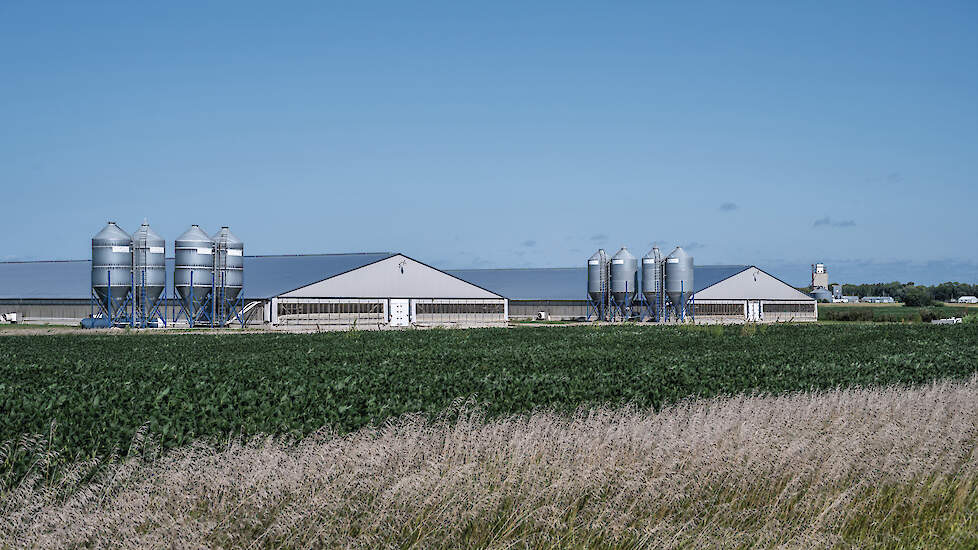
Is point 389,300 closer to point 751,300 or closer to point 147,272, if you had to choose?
point 147,272

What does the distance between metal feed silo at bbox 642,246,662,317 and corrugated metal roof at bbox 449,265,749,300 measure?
4305 mm

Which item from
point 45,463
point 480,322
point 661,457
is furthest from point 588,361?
point 480,322

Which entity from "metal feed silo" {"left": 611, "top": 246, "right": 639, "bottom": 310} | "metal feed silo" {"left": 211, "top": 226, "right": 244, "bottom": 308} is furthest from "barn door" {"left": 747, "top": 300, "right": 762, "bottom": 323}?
"metal feed silo" {"left": 211, "top": 226, "right": 244, "bottom": 308}

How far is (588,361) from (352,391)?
10.3 m

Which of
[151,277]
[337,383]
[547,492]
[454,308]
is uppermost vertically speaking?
[151,277]

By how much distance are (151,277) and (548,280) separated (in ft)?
146

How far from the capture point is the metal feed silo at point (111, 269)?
211 feet

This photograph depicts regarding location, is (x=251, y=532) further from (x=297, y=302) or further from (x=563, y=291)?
(x=563, y=291)

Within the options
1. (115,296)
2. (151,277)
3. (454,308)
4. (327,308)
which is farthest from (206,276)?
(454,308)

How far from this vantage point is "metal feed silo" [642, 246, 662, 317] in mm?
82500

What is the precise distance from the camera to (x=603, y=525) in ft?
27.1

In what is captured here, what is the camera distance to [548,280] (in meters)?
95.4

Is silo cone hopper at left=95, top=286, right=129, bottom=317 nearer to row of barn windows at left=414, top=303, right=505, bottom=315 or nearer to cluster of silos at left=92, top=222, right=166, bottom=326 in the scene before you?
cluster of silos at left=92, top=222, right=166, bottom=326

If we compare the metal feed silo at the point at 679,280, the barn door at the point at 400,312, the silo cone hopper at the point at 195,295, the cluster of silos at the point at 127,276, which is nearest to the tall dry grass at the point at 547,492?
the silo cone hopper at the point at 195,295
